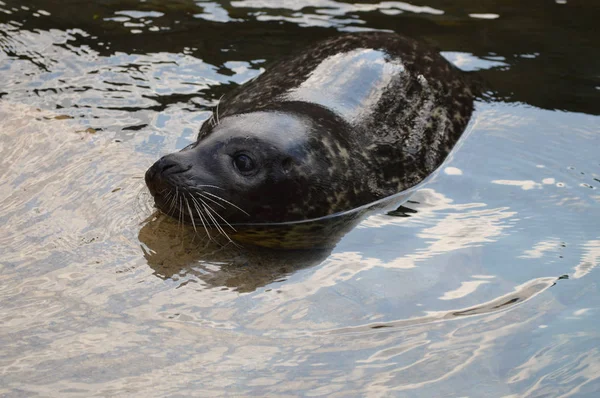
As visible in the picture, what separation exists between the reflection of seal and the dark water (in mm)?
240

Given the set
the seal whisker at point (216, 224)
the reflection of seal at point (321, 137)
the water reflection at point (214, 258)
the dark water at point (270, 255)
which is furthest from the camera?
the reflection of seal at point (321, 137)

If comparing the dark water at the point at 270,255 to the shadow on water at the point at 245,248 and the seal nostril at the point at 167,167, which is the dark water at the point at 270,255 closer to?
the shadow on water at the point at 245,248

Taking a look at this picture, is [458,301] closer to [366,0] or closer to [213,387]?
[213,387]

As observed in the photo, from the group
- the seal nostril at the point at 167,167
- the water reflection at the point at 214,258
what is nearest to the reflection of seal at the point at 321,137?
the seal nostril at the point at 167,167

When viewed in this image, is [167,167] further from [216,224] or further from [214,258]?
[214,258]

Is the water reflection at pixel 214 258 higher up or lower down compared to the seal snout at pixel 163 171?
lower down

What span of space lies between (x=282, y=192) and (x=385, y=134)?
1.01m

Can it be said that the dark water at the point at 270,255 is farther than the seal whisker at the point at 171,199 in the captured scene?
No

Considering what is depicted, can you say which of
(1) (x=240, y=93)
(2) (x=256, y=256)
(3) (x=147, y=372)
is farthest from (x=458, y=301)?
(1) (x=240, y=93)

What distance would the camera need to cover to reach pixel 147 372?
388 centimetres

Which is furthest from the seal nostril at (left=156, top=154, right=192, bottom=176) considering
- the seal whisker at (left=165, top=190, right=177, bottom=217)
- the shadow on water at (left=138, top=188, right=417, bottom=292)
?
the shadow on water at (left=138, top=188, right=417, bottom=292)

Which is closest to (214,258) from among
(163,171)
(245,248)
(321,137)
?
(245,248)

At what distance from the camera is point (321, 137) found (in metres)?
5.75

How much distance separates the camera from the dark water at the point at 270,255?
3955mm
